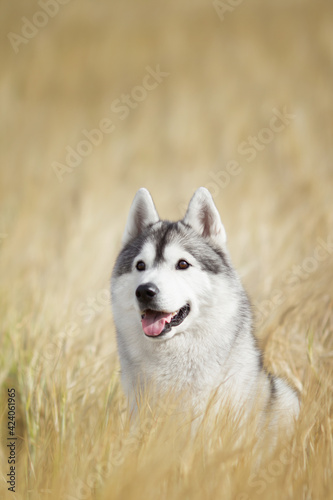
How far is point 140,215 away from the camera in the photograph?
4195 mm

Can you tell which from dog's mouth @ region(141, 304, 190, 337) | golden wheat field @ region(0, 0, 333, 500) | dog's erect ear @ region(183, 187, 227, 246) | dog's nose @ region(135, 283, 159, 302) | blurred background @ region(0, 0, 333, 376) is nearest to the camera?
golden wheat field @ region(0, 0, 333, 500)

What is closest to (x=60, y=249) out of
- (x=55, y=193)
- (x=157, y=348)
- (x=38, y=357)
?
(x=55, y=193)

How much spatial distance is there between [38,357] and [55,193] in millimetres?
4288

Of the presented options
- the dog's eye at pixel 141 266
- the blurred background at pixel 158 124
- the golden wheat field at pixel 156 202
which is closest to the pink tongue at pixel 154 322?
the dog's eye at pixel 141 266

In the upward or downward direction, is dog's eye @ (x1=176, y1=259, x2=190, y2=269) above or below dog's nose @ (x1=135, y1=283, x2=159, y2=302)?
above

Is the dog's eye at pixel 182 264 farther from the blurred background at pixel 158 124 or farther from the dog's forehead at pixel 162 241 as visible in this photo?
the blurred background at pixel 158 124

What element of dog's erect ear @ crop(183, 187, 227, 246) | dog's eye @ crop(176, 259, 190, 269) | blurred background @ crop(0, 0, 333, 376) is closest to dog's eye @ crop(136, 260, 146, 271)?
dog's eye @ crop(176, 259, 190, 269)

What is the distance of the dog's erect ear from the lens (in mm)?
3967

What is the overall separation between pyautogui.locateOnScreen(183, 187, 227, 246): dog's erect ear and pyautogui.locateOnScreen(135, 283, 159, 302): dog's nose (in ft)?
2.79

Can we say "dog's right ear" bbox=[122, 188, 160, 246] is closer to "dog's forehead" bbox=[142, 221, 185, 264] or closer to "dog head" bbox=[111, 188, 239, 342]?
"dog head" bbox=[111, 188, 239, 342]

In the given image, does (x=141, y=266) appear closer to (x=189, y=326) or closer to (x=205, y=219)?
(x=189, y=326)

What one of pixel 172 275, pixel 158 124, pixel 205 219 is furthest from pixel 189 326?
pixel 158 124

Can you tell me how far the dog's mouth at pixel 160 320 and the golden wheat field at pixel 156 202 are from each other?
57 cm

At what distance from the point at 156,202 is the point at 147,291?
5.24 m
